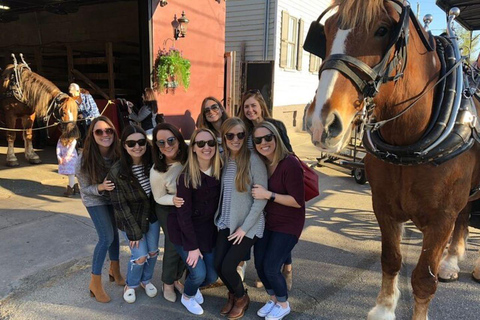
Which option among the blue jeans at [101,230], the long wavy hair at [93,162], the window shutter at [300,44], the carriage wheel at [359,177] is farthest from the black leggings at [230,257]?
the window shutter at [300,44]

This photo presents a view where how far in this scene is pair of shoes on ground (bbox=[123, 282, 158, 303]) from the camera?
2.86 m

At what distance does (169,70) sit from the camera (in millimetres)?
7281

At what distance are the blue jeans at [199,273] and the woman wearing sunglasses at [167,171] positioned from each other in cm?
20

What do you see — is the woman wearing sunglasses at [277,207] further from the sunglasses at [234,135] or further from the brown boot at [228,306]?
the brown boot at [228,306]

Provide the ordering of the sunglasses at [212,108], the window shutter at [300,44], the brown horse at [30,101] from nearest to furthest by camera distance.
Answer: the sunglasses at [212,108] → the brown horse at [30,101] → the window shutter at [300,44]

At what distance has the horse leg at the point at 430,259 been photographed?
2240mm

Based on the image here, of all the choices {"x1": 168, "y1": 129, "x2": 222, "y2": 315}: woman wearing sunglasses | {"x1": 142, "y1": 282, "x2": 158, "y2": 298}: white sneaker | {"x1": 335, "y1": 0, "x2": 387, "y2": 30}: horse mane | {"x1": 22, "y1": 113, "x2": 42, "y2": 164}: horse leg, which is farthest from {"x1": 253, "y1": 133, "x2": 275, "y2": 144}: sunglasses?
{"x1": 22, "y1": 113, "x2": 42, "y2": 164}: horse leg

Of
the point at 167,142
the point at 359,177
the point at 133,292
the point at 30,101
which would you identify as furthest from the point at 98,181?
the point at 359,177

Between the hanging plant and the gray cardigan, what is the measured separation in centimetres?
516

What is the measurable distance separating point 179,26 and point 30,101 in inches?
132

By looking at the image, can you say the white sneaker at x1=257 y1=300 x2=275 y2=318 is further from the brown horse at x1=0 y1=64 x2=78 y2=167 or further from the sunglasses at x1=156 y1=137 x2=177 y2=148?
the brown horse at x1=0 y1=64 x2=78 y2=167

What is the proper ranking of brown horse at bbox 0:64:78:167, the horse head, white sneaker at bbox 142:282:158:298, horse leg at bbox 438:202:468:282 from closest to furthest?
1. the horse head
2. white sneaker at bbox 142:282:158:298
3. horse leg at bbox 438:202:468:282
4. brown horse at bbox 0:64:78:167

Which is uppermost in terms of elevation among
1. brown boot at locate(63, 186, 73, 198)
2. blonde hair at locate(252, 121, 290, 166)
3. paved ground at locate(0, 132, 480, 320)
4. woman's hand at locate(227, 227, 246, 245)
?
blonde hair at locate(252, 121, 290, 166)

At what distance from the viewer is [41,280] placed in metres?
3.13
